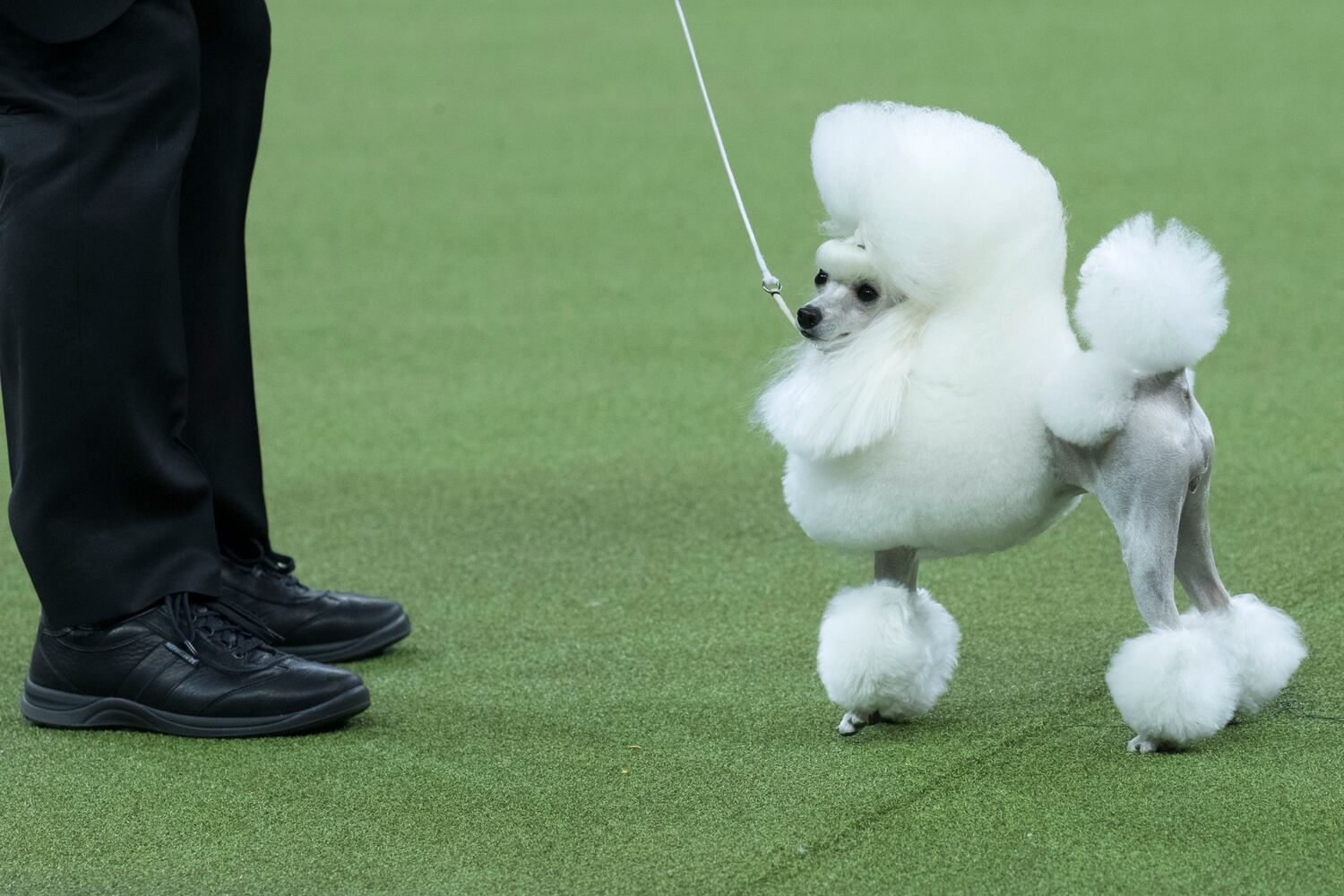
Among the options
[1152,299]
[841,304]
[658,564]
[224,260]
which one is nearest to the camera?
[1152,299]

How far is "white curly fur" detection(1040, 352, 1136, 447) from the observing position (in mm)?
1258

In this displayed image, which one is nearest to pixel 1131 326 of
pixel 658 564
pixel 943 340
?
pixel 943 340

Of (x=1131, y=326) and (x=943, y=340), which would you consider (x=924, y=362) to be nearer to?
(x=943, y=340)

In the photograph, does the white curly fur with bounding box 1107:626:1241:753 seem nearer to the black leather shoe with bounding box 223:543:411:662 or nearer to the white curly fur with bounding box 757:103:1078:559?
the white curly fur with bounding box 757:103:1078:559

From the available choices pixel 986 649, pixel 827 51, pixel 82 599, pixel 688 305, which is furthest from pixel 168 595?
pixel 827 51

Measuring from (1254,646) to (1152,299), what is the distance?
0.33 m

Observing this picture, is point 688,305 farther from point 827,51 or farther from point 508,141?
point 827,51

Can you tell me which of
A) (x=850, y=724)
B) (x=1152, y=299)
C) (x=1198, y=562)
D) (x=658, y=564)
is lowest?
(x=658, y=564)

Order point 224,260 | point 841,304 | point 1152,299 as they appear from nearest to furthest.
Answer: point 1152,299
point 841,304
point 224,260

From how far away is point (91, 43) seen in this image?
1447mm

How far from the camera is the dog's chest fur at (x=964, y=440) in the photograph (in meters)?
1.29

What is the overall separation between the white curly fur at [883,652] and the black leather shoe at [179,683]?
416 millimetres

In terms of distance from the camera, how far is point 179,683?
1.51 m

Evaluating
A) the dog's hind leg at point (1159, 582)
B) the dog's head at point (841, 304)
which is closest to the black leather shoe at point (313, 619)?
the dog's head at point (841, 304)
